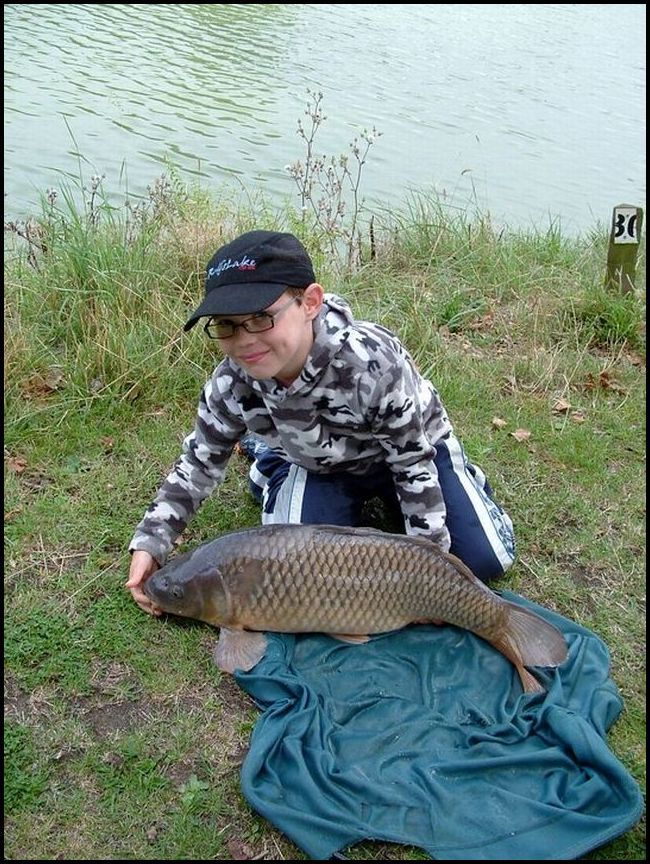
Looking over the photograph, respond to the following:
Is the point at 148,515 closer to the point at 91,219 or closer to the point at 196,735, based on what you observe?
the point at 196,735

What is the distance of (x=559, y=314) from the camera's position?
4535 millimetres

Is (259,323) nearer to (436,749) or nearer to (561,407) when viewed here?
(436,749)

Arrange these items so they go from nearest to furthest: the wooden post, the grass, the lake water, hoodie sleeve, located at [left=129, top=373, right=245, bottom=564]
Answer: the grass, hoodie sleeve, located at [left=129, top=373, right=245, bottom=564], the wooden post, the lake water

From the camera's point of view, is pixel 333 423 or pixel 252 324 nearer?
pixel 252 324

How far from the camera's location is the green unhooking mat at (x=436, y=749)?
1896 millimetres

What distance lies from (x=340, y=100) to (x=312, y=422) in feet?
22.8

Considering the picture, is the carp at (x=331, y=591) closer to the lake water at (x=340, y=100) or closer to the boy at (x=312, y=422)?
the boy at (x=312, y=422)

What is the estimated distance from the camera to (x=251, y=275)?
2148 millimetres

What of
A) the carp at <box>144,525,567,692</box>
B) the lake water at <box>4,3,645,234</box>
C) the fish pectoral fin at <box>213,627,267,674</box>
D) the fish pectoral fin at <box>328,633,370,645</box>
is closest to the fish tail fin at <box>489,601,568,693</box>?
the carp at <box>144,525,567,692</box>

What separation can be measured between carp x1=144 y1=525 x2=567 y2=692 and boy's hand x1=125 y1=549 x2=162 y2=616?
92 mm

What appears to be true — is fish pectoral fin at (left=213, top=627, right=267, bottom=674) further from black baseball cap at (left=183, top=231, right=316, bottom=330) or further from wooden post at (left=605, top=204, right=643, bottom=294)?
wooden post at (left=605, top=204, right=643, bottom=294)

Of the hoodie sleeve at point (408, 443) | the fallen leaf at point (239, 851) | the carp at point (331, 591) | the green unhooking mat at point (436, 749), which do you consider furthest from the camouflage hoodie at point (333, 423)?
the fallen leaf at point (239, 851)

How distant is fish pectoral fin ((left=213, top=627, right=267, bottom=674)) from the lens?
2328 millimetres

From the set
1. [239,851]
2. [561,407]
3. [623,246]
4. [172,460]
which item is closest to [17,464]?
[172,460]
